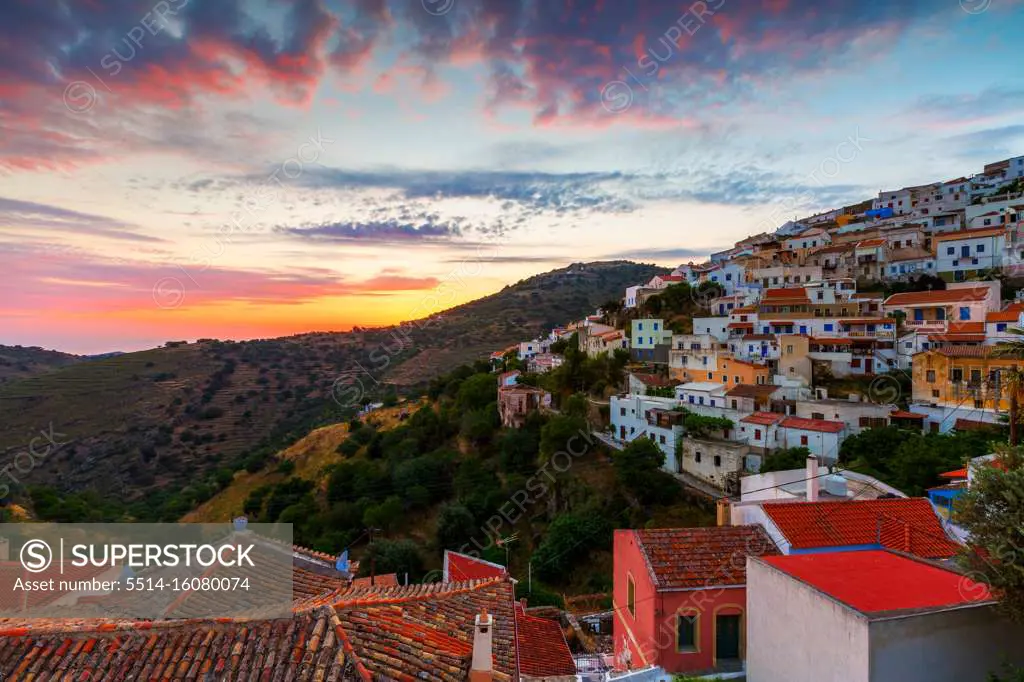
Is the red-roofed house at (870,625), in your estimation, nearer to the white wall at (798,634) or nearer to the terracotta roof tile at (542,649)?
the white wall at (798,634)

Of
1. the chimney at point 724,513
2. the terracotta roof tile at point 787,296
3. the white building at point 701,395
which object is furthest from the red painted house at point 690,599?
the terracotta roof tile at point 787,296

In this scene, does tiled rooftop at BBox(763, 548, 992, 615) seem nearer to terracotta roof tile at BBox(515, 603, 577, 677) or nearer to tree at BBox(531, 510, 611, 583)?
terracotta roof tile at BBox(515, 603, 577, 677)

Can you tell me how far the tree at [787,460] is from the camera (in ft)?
73.4

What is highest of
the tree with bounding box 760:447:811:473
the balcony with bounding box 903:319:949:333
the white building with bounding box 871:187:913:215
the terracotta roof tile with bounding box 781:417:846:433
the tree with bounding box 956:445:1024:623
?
the white building with bounding box 871:187:913:215

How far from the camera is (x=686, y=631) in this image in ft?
28.1

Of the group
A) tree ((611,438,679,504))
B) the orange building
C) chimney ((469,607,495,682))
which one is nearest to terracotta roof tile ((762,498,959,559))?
chimney ((469,607,495,682))

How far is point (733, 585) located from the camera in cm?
862

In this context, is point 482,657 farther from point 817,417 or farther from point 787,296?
point 787,296

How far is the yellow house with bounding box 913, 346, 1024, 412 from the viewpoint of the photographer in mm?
23125

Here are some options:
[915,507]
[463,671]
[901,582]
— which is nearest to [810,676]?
[901,582]

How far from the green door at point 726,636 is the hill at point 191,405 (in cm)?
2888

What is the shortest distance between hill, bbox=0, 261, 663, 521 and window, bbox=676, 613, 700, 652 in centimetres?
2839

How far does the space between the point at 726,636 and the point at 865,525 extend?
11.1 feet

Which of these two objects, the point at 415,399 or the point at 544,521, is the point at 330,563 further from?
the point at 415,399
